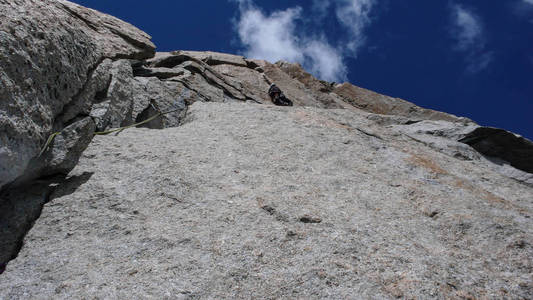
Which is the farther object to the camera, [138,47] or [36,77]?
[138,47]

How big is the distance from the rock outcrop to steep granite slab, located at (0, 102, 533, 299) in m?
0.02

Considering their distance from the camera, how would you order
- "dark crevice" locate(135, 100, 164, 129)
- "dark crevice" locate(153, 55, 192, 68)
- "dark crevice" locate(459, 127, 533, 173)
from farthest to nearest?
"dark crevice" locate(153, 55, 192, 68) → "dark crevice" locate(459, 127, 533, 173) → "dark crevice" locate(135, 100, 164, 129)

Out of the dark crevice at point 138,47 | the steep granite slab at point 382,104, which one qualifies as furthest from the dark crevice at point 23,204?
the steep granite slab at point 382,104

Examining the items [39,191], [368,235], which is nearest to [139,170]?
[39,191]

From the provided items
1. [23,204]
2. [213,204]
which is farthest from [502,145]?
[23,204]

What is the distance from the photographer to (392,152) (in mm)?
7230

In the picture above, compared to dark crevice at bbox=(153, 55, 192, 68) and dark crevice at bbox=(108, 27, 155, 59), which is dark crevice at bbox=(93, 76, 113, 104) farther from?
dark crevice at bbox=(153, 55, 192, 68)

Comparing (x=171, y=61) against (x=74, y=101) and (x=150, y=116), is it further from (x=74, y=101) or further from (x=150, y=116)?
(x=74, y=101)

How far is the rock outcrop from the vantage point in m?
3.62

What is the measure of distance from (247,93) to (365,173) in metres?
7.37

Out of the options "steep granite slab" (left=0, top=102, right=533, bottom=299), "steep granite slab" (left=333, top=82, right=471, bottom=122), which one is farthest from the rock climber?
"steep granite slab" (left=0, top=102, right=533, bottom=299)

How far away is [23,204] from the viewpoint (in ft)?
14.5

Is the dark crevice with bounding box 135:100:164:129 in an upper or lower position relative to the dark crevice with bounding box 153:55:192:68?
lower

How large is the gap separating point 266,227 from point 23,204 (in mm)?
2971
